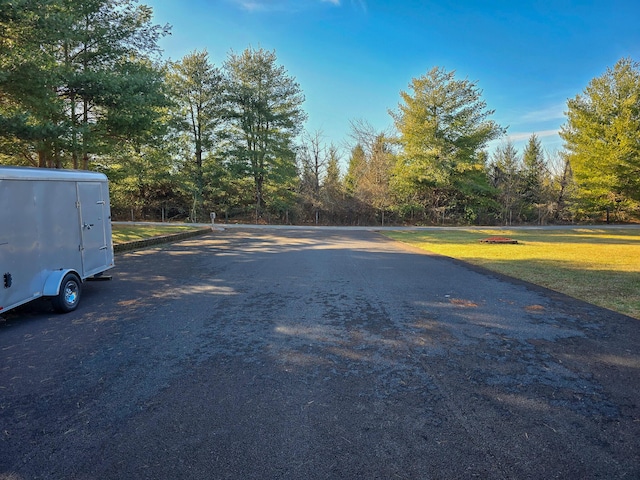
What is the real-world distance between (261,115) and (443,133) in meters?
16.7

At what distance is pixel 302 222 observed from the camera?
111ft

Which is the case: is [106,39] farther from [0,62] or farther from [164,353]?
[164,353]

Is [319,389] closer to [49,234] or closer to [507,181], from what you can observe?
[49,234]

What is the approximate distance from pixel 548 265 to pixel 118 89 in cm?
1407

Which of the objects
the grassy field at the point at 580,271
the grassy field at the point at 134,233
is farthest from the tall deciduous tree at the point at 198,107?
the grassy field at the point at 580,271

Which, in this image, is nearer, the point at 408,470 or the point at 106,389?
the point at 408,470

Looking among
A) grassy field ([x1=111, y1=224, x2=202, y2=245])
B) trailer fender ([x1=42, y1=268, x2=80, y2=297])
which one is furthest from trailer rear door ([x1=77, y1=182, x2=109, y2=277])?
grassy field ([x1=111, y1=224, x2=202, y2=245])

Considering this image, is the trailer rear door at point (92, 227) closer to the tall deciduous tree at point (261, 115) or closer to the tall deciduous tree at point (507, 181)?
the tall deciduous tree at point (261, 115)

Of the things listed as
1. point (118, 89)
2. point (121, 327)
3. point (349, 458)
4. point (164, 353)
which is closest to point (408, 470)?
point (349, 458)

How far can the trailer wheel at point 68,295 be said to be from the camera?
17.9 feet

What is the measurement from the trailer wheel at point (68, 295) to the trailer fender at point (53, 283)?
7cm

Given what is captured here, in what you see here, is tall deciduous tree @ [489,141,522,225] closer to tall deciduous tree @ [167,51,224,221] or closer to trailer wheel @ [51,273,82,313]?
tall deciduous tree @ [167,51,224,221]

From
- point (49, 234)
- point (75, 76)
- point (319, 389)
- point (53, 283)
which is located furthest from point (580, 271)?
point (75, 76)

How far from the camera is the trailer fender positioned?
532cm
